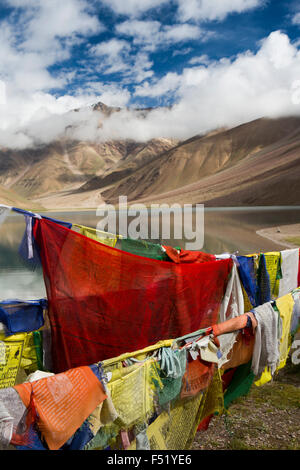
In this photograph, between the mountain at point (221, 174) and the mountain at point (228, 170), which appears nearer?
the mountain at point (221, 174)

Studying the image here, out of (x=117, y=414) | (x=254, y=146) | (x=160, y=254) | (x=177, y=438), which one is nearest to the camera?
(x=117, y=414)

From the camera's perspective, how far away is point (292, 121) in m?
144

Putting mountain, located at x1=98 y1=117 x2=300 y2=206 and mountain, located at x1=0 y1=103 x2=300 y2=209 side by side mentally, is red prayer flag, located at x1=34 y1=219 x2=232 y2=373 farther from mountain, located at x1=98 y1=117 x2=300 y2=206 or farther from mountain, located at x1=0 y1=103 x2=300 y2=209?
mountain, located at x1=98 y1=117 x2=300 y2=206

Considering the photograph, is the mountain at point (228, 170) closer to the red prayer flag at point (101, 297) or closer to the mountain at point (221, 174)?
the mountain at point (221, 174)

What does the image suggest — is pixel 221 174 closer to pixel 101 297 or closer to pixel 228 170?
pixel 228 170

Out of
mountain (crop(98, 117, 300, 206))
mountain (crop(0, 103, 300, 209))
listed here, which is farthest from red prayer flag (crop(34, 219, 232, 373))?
mountain (crop(98, 117, 300, 206))

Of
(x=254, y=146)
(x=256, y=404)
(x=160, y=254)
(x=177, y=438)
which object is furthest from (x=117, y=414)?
(x=254, y=146)

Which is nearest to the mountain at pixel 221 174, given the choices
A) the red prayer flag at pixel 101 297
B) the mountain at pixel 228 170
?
the mountain at pixel 228 170

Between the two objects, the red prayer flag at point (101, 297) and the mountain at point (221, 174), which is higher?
the mountain at point (221, 174)

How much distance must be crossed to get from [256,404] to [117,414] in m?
2.72

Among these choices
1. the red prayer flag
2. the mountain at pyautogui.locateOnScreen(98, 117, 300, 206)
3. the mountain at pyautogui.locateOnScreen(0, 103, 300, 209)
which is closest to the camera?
the red prayer flag

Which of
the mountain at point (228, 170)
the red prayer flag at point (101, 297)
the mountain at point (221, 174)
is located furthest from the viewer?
the mountain at point (228, 170)

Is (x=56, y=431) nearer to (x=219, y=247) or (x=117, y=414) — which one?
(x=117, y=414)

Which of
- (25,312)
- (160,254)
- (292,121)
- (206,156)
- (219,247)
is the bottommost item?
(219,247)
